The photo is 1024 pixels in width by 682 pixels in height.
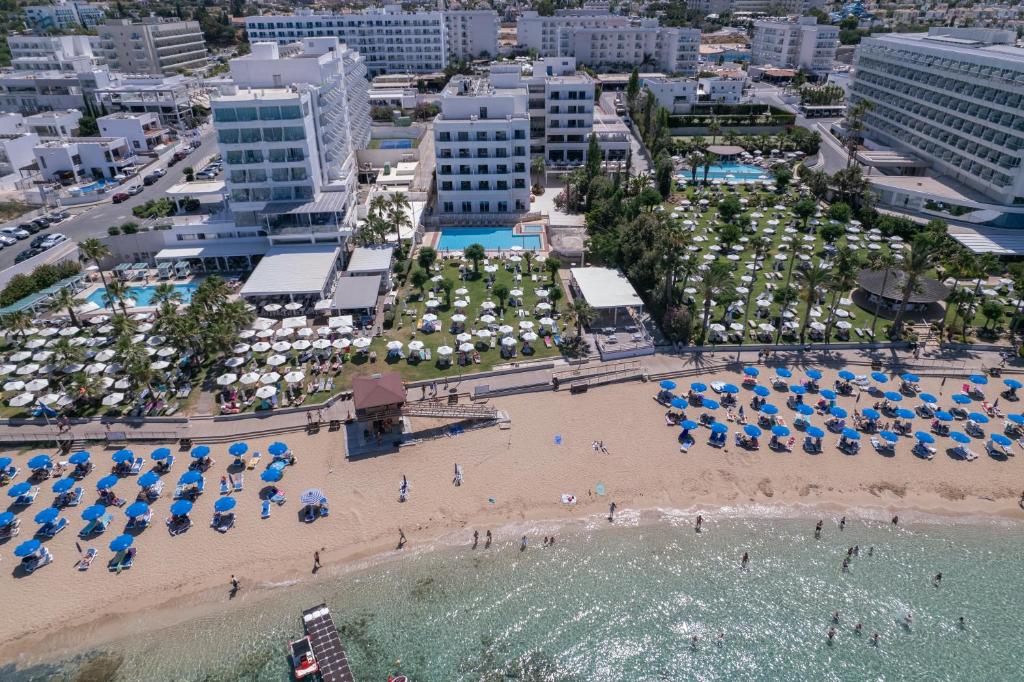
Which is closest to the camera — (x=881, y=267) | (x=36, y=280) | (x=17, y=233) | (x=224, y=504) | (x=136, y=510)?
(x=136, y=510)

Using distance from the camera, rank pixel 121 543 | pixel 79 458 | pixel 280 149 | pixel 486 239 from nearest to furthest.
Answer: pixel 121 543, pixel 79 458, pixel 280 149, pixel 486 239

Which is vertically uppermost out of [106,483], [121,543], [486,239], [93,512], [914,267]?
[914,267]

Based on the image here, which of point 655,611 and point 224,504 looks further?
point 224,504

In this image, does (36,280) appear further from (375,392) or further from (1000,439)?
(1000,439)

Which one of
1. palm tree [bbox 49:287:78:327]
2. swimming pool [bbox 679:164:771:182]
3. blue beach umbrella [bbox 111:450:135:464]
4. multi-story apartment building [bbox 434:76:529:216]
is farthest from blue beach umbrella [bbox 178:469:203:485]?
swimming pool [bbox 679:164:771:182]

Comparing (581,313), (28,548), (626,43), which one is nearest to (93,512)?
(28,548)

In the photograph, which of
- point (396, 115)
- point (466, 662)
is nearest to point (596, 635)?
point (466, 662)

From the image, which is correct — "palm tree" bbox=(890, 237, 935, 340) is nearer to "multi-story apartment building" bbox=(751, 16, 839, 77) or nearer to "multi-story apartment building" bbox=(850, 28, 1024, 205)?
"multi-story apartment building" bbox=(850, 28, 1024, 205)
